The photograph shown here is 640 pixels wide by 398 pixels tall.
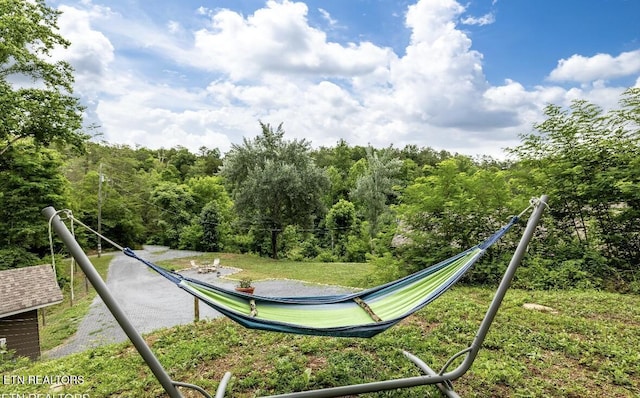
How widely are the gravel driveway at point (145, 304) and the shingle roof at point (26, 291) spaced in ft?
2.34

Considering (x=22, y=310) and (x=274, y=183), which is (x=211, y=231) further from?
(x=22, y=310)

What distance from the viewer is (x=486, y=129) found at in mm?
5969

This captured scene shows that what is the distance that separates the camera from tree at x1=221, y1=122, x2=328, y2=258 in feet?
38.5

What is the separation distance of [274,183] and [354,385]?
33.4 ft

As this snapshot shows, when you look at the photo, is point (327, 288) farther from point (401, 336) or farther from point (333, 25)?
point (333, 25)

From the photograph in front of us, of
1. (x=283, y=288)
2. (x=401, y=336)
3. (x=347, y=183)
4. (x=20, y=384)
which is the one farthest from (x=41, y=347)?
(x=347, y=183)

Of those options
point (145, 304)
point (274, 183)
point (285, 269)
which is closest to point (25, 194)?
point (145, 304)

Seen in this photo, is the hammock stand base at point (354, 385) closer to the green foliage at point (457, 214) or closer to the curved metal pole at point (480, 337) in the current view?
the curved metal pole at point (480, 337)

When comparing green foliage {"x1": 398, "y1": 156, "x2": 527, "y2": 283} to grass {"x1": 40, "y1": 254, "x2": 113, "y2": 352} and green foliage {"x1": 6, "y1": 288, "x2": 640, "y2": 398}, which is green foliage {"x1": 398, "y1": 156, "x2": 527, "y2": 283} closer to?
green foliage {"x1": 6, "y1": 288, "x2": 640, "y2": 398}

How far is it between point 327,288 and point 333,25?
5550 mm

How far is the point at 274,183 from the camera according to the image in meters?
11.6

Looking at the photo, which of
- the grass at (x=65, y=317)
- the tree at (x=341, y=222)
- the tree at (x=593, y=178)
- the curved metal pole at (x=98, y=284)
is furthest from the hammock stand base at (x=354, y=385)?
the tree at (x=341, y=222)

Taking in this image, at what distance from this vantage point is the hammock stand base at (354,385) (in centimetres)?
128

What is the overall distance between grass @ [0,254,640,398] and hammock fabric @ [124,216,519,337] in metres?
0.45
